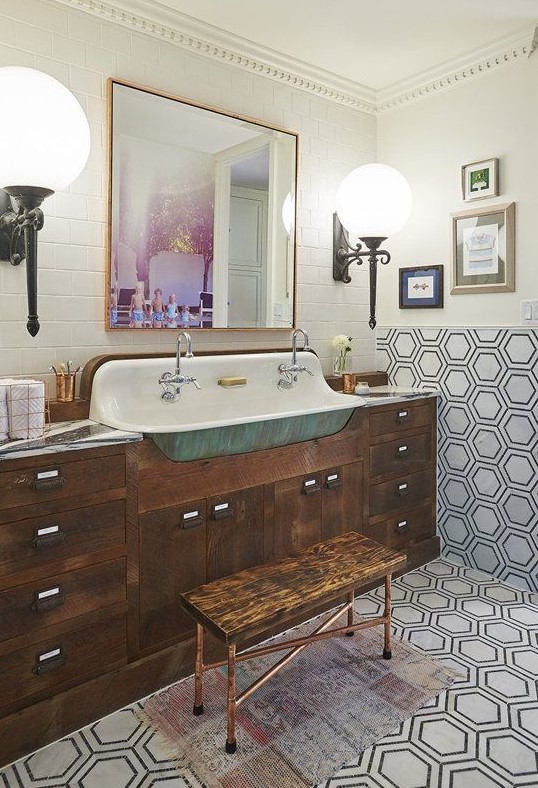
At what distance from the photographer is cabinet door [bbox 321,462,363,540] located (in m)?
2.56

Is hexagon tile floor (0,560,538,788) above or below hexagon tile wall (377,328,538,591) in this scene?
below

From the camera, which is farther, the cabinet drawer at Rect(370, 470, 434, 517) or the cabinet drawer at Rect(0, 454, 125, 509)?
the cabinet drawer at Rect(370, 470, 434, 517)

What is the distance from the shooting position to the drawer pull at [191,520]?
81.5 inches

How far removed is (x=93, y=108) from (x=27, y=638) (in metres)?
1.90

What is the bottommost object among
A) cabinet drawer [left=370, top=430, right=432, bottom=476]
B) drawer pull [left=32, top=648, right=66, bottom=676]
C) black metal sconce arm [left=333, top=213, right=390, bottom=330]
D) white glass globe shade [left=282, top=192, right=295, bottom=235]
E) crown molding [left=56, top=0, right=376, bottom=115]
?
drawer pull [left=32, top=648, right=66, bottom=676]

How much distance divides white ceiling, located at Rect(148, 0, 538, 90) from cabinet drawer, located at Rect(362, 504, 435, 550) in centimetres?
224

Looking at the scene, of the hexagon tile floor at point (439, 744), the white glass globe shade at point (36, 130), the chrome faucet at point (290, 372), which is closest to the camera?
the hexagon tile floor at point (439, 744)

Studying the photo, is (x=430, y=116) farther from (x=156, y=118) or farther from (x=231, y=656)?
(x=231, y=656)

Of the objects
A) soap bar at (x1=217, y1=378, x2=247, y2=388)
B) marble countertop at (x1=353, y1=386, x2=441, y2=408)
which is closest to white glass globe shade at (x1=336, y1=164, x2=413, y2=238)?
marble countertop at (x1=353, y1=386, x2=441, y2=408)

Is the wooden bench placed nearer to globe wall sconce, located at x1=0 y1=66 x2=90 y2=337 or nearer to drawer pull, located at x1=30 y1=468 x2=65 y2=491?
drawer pull, located at x1=30 y1=468 x2=65 y2=491

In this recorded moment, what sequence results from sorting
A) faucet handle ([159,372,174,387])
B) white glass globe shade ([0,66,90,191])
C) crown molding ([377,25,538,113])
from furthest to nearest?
crown molding ([377,25,538,113]) → faucet handle ([159,372,174,387]) → white glass globe shade ([0,66,90,191])

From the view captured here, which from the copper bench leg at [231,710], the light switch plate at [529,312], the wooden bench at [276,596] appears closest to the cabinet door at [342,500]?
the wooden bench at [276,596]

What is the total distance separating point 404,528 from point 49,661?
1826 mm

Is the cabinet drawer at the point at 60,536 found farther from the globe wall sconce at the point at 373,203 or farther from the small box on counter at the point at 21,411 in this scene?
the globe wall sconce at the point at 373,203
